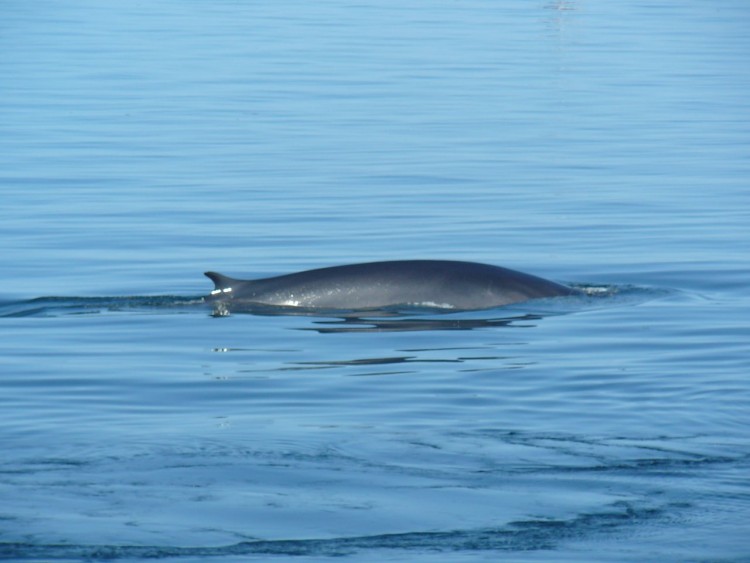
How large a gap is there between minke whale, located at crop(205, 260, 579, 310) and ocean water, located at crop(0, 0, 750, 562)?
206 millimetres

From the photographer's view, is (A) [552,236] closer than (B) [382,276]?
No

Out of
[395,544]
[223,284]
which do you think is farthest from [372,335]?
[395,544]

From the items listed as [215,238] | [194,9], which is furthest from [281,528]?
[194,9]

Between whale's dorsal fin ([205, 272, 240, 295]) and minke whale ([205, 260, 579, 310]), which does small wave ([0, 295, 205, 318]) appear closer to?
whale's dorsal fin ([205, 272, 240, 295])

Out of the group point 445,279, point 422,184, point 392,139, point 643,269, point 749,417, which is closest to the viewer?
point 749,417

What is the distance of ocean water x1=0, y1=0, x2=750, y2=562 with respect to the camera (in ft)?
23.6

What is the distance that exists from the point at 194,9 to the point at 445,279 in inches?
2152

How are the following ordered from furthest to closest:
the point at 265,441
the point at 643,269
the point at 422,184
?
the point at 422,184 < the point at 643,269 < the point at 265,441

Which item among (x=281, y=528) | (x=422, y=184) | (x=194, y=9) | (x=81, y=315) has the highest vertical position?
(x=194, y=9)

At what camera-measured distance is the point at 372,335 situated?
39.0 ft

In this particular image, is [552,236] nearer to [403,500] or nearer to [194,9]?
[403,500]

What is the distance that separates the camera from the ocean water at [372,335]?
7188 millimetres

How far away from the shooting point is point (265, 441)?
851cm

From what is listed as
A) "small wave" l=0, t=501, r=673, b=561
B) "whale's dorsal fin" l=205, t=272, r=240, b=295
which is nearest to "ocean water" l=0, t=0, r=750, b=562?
"small wave" l=0, t=501, r=673, b=561
